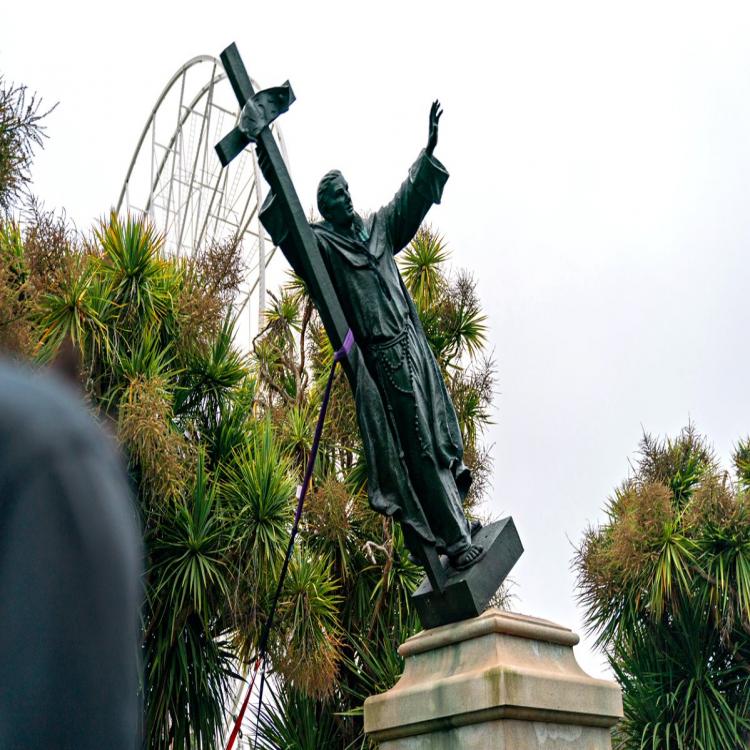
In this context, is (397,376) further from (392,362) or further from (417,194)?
(417,194)

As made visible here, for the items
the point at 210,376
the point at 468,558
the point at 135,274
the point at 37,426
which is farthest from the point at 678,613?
the point at 37,426

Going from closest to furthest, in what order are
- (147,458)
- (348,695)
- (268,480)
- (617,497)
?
(147,458)
(268,480)
(348,695)
(617,497)

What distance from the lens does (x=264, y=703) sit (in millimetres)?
12477

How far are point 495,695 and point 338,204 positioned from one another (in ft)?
8.69

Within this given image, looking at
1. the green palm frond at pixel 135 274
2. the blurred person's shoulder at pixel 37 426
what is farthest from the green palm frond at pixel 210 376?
the blurred person's shoulder at pixel 37 426

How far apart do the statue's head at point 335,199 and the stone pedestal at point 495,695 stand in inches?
87.1

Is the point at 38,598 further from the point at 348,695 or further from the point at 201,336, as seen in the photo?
the point at 348,695

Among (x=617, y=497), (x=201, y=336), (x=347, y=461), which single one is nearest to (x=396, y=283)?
(x=201, y=336)

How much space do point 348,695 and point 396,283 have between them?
9.01m

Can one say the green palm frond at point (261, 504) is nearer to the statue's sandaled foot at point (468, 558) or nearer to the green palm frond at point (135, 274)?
the green palm frond at point (135, 274)

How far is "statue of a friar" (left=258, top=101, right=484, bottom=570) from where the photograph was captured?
5141 millimetres

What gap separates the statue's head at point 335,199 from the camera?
5.54 metres

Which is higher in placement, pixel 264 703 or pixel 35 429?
pixel 264 703

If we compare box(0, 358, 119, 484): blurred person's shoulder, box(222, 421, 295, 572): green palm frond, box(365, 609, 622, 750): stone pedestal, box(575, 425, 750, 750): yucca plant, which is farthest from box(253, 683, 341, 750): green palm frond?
box(0, 358, 119, 484): blurred person's shoulder
